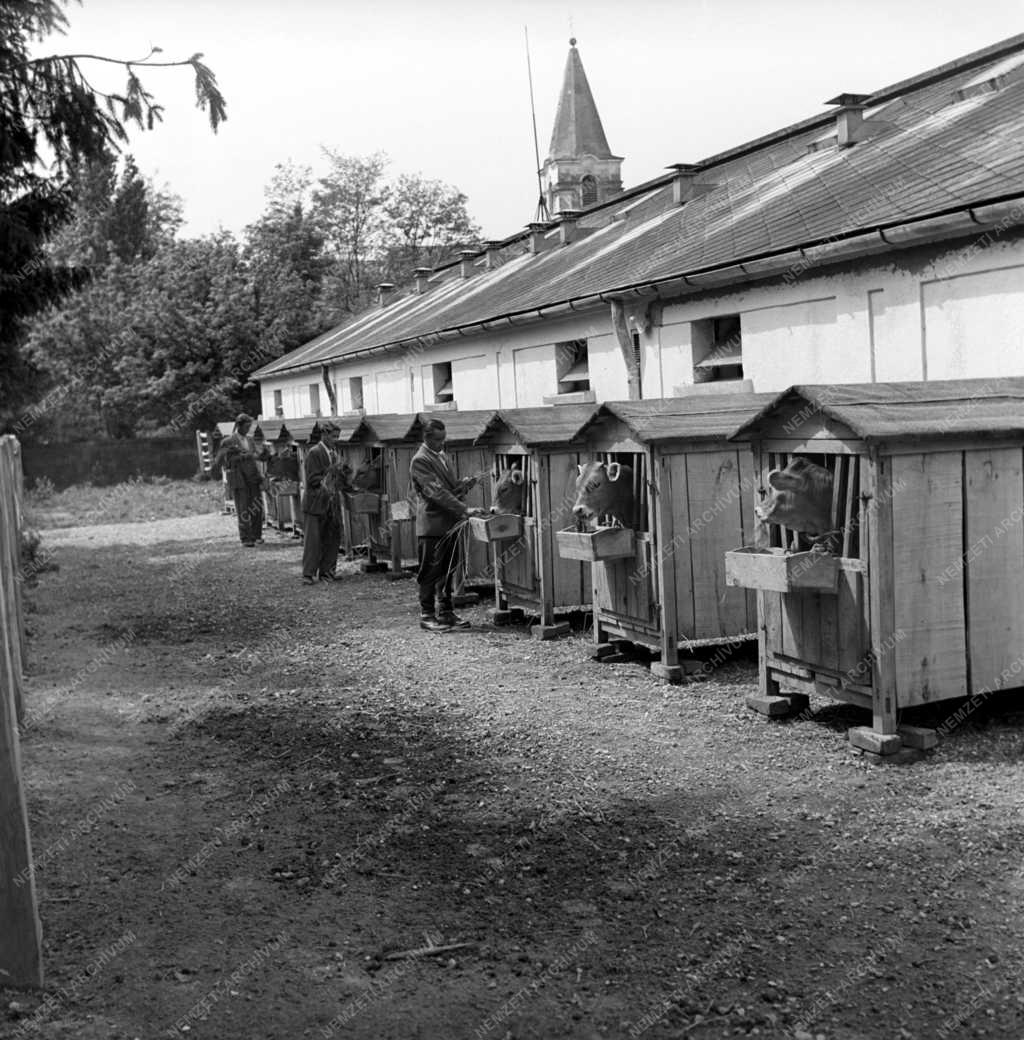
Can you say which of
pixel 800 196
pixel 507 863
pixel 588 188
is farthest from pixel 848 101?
pixel 588 188

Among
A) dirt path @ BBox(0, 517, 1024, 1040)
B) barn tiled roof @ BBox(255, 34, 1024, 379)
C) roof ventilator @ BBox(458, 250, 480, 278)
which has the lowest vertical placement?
dirt path @ BBox(0, 517, 1024, 1040)

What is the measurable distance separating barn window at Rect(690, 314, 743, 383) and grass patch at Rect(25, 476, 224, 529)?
678 inches

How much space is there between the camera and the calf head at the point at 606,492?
890 centimetres

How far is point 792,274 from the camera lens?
1103cm

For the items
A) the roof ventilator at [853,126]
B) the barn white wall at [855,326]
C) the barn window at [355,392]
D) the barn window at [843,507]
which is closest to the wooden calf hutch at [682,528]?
the barn window at [843,507]

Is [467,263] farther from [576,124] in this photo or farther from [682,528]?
[576,124]

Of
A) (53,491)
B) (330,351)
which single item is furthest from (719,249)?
(53,491)

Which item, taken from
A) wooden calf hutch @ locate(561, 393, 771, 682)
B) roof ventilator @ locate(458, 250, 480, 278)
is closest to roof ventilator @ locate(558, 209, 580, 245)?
roof ventilator @ locate(458, 250, 480, 278)

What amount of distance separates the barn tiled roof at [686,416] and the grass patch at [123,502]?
19134 millimetres

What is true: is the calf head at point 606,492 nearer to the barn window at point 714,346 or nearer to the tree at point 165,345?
the barn window at point 714,346

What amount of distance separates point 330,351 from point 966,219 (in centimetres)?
2405

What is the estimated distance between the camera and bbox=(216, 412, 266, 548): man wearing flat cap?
19.7 m

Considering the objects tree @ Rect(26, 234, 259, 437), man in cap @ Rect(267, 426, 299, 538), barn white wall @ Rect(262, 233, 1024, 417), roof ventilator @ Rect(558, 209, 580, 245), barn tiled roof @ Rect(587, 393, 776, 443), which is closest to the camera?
barn tiled roof @ Rect(587, 393, 776, 443)

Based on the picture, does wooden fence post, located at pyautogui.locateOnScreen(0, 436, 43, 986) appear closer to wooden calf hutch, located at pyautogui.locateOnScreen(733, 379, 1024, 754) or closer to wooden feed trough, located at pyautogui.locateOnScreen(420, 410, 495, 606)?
wooden calf hutch, located at pyautogui.locateOnScreen(733, 379, 1024, 754)
